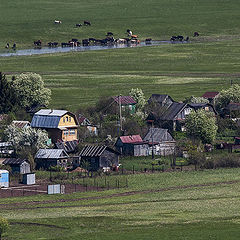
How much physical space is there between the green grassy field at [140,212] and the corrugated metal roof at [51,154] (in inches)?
411

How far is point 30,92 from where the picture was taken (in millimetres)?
136500

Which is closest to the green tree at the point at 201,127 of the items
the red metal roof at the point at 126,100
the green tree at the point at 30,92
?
the red metal roof at the point at 126,100

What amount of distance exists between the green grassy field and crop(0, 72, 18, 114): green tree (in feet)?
129

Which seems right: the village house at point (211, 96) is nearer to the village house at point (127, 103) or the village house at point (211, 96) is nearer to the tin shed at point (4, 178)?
the village house at point (127, 103)

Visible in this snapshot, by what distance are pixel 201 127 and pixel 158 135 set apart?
16.6 ft

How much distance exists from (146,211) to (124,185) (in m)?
13.8

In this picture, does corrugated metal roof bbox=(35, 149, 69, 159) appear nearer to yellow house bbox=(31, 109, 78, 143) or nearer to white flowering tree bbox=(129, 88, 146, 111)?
yellow house bbox=(31, 109, 78, 143)

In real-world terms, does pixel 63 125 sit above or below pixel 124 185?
above

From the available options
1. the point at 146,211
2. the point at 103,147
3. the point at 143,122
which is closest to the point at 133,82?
the point at 143,122

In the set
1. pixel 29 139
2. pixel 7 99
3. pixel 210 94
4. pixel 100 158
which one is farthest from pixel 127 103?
pixel 100 158

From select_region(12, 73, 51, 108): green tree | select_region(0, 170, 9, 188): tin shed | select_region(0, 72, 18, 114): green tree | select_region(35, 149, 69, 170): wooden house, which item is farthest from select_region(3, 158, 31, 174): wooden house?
select_region(12, 73, 51, 108): green tree

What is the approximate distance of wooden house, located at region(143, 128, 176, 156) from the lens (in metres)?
110

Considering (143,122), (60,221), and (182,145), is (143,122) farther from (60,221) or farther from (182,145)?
(60,221)

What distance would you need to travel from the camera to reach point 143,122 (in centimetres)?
12456
